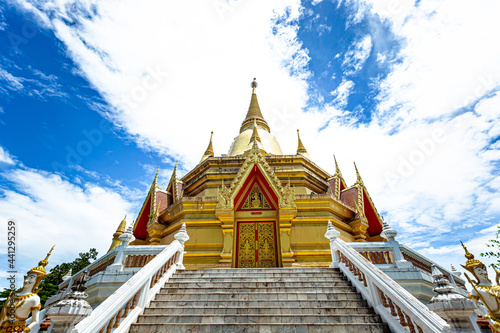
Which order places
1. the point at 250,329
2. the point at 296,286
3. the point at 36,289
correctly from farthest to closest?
the point at 296,286 < the point at 250,329 < the point at 36,289

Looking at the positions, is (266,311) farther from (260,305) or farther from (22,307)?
(22,307)

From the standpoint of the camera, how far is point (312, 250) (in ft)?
34.2

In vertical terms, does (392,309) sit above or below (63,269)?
below

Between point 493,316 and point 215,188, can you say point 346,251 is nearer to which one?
point 493,316

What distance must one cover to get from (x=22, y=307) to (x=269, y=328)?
3.45 m

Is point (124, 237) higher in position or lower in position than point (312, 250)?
lower

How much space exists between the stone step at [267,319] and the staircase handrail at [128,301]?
361 millimetres

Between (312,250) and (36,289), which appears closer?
(36,289)

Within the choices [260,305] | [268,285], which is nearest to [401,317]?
[260,305]

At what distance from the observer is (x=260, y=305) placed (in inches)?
199

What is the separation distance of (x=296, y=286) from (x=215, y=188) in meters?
Result: 8.01

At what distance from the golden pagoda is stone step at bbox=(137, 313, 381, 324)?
530 centimetres

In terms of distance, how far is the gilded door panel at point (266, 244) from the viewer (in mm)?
10195

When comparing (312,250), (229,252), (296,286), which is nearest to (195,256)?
(229,252)
